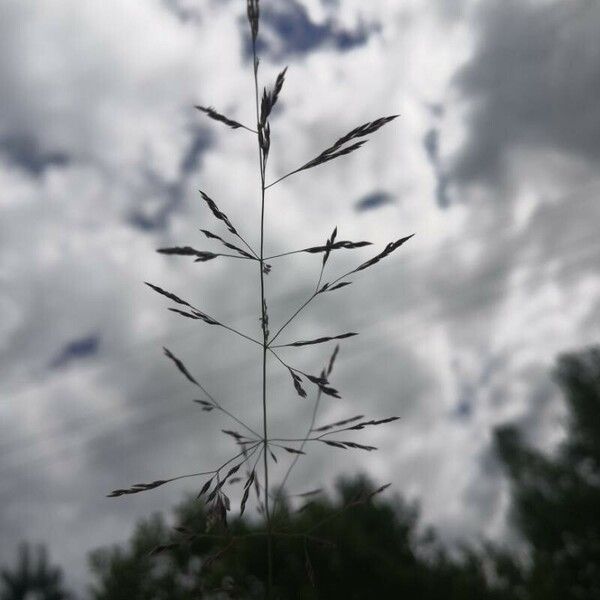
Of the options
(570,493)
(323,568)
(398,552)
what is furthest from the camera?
(570,493)

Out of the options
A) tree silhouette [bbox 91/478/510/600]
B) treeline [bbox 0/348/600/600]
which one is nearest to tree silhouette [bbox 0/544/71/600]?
treeline [bbox 0/348/600/600]

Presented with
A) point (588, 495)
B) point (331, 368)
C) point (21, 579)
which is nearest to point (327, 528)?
point (331, 368)

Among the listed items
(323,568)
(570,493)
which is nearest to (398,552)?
(323,568)

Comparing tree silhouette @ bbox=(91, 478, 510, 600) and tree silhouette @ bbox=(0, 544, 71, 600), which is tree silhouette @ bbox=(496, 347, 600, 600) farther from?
tree silhouette @ bbox=(0, 544, 71, 600)

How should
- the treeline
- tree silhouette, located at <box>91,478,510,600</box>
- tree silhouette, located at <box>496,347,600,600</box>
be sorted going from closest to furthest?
the treeline
tree silhouette, located at <box>91,478,510,600</box>
tree silhouette, located at <box>496,347,600,600</box>

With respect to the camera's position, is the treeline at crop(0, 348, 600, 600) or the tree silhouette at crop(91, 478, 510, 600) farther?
the tree silhouette at crop(91, 478, 510, 600)

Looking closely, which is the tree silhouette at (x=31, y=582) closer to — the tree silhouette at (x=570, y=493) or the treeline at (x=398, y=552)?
the treeline at (x=398, y=552)

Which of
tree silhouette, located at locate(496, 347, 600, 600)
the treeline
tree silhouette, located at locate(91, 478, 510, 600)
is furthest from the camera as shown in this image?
tree silhouette, located at locate(496, 347, 600, 600)

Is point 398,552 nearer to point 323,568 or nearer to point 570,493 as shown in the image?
point 323,568
